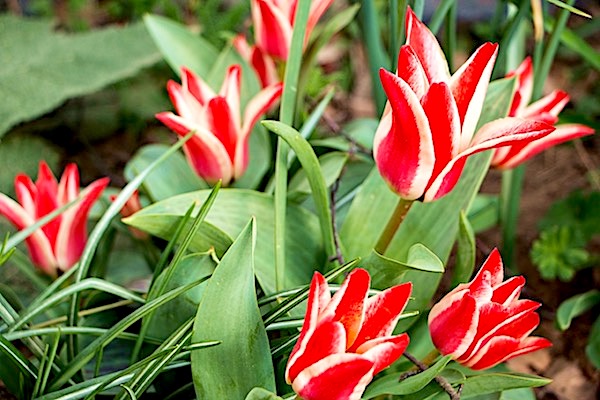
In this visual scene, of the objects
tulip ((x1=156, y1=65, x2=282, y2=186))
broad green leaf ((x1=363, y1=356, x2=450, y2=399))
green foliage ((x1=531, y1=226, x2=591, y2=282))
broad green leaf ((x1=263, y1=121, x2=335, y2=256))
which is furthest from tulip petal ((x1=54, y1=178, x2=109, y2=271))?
green foliage ((x1=531, y1=226, x2=591, y2=282))

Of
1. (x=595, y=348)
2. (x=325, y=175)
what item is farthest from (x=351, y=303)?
(x=595, y=348)

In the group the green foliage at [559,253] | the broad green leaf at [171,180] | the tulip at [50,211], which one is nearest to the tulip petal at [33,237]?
the tulip at [50,211]

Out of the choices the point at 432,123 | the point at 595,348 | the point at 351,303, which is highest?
the point at 432,123

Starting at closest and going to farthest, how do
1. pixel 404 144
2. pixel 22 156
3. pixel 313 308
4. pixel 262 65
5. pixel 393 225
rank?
pixel 313 308 < pixel 404 144 < pixel 393 225 < pixel 262 65 < pixel 22 156

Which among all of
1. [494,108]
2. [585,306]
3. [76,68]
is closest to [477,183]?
[494,108]

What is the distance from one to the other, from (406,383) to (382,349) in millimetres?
101

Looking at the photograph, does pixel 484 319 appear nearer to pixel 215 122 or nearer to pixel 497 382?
pixel 497 382

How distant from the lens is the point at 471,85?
0.62 meters

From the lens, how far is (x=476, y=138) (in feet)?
2.08

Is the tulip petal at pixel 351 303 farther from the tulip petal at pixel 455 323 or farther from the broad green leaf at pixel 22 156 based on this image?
the broad green leaf at pixel 22 156

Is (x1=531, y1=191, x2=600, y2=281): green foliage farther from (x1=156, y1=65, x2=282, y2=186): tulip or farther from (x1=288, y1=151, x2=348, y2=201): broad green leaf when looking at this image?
(x1=156, y1=65, x2=282, y2=186): tulip

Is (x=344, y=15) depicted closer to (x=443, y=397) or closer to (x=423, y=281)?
(x=423, y=281)

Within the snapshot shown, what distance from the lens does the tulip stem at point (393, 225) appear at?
721 mm

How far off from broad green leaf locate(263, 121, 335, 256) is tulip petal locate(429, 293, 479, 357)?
0.48 feet
